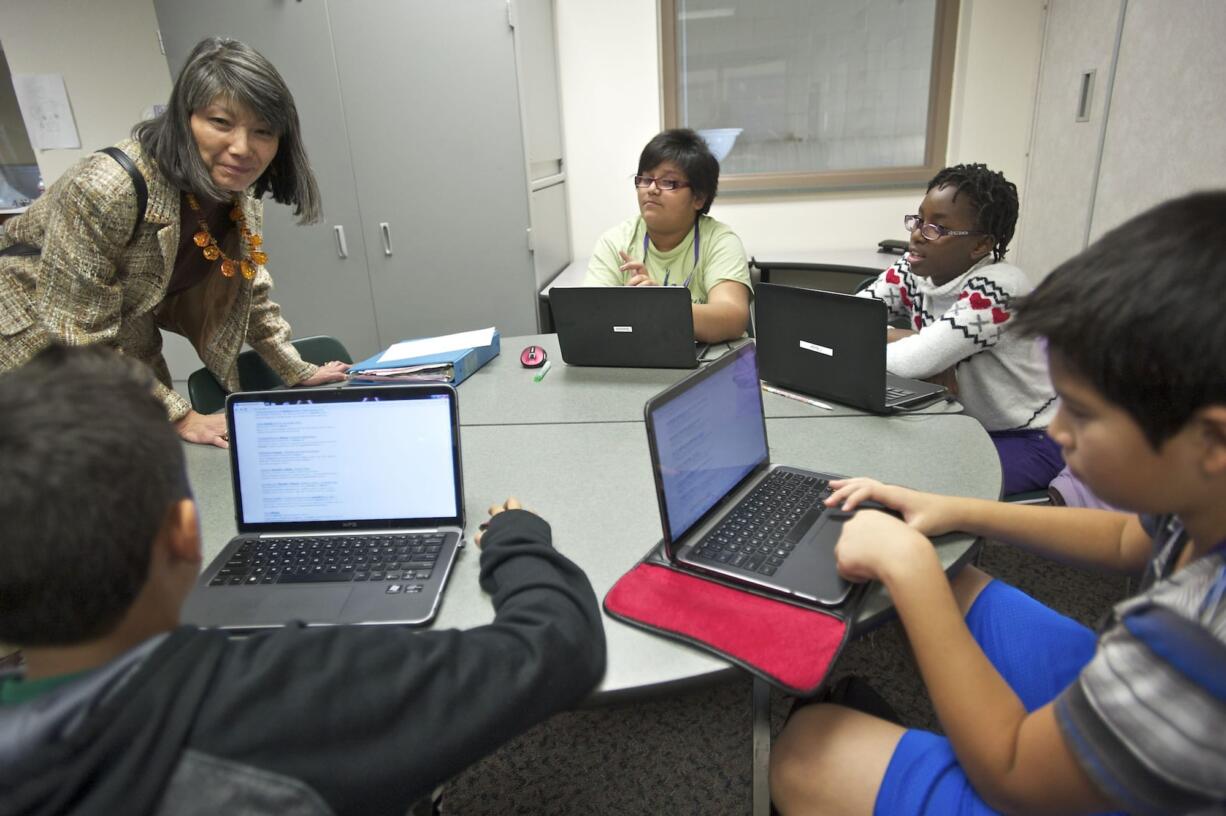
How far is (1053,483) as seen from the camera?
4.95ft

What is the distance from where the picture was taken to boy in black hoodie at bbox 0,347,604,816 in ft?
1.67

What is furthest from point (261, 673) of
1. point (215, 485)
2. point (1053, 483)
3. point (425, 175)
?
point (425, 175)

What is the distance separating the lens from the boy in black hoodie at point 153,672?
509 mm

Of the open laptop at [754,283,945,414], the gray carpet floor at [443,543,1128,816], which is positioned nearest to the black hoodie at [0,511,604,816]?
the gray carpet floor at [443,543,1128,816]

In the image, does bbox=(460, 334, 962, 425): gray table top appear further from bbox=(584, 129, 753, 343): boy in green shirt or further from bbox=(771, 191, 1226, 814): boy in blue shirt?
bbox=(771, 191, 1226, 814): boy in blue shirt

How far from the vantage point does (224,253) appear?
1.71 metres

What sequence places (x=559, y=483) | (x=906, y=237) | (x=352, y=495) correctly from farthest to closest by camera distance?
1. (x=906, y=237)
2. (x=559, y=483)
3. (x=352, y=495)

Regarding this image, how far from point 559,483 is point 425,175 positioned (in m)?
2.20

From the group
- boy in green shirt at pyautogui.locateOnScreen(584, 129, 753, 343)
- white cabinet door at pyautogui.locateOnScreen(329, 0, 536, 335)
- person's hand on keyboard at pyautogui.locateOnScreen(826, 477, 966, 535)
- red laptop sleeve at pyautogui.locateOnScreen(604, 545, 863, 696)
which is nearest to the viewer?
red laptop sleeve at pyautogui.locateOnScreen(604, 545, 863, 696)

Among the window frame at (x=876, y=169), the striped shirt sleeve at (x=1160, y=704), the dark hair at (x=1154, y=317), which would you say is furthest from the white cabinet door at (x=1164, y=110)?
the striped shirt sleeve at (x=1160, y=704)

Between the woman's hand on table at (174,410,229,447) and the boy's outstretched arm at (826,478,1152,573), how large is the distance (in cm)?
122

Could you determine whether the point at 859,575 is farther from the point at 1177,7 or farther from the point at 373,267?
the point at 373,267

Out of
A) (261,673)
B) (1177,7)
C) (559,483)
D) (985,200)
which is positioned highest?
(1177,7)

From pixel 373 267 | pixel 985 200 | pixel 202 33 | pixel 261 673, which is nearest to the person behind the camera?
pixel 261 673
